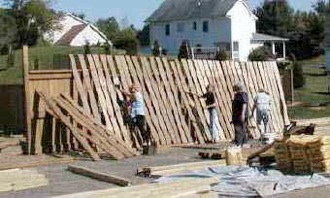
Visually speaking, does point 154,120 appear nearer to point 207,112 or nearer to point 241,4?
point 207,112

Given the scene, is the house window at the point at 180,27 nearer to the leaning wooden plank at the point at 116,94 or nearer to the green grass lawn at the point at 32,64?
the green grass lawn at the point at 32,64

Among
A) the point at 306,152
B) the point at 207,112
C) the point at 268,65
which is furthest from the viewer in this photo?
the point at 268,65

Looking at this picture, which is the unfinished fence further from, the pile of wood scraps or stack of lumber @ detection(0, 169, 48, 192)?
stack of lumber @ detection(0, 169, 48, 192)

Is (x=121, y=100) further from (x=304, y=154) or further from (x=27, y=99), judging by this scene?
(x=304, y=154)

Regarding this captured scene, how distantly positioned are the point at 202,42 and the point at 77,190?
8190 cm

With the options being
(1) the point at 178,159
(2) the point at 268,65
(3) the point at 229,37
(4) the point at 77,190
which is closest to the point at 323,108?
(2) the point at 268,65

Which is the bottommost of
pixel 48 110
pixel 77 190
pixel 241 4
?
pixel 77 190

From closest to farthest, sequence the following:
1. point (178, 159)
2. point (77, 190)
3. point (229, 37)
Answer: point (77, 190) < point (178, 159) < point (229, 37)

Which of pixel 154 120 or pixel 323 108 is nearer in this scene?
pixel 154 120

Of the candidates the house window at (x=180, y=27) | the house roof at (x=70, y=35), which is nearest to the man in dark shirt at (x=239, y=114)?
the house window at (x=180, y=27)

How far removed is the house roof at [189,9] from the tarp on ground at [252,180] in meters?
77.5

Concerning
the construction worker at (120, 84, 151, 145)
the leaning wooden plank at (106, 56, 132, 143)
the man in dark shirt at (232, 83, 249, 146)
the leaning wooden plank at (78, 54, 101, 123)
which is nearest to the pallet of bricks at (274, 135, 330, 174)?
the man in dark shirt at (232, 83, 249, 146)

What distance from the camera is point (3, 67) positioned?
61.8 metres

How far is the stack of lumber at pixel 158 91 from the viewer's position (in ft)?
72.3
